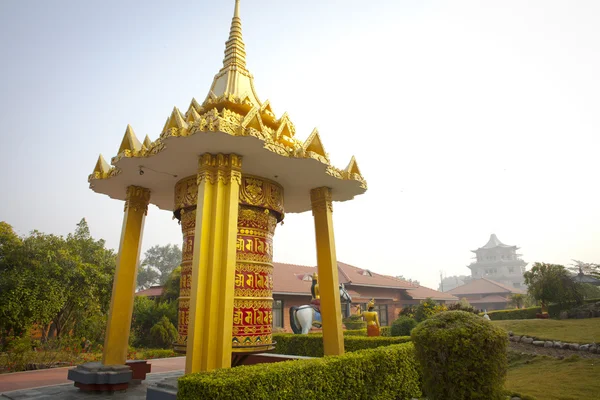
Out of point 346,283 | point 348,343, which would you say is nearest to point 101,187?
point 348,343

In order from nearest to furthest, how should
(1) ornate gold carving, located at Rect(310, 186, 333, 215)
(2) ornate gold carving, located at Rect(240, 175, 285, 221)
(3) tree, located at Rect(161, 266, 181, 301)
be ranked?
1. (2) ornate gold carving, located at Rect(240, 175, 285, 221)
2. (1) ornate gold carving, located at Rect(310, 186, 333, 215)
3. (3) tree, located at Rect(161, 266, 181, 301)

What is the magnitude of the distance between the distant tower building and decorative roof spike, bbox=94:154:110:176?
92779 mm

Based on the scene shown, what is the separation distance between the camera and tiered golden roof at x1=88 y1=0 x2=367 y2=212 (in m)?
6.33

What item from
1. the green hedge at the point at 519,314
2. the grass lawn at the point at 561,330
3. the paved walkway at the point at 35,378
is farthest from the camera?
the green hedge at the point at 519,314

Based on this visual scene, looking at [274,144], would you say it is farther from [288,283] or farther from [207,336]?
[288,283]

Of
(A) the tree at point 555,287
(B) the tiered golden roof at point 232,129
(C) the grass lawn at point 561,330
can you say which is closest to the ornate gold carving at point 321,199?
(B) the tiered golden roof at point 232,129

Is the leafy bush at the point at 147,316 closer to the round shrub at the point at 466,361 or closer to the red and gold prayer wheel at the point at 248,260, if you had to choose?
the red and gold prayer wheel at the point at 248,260

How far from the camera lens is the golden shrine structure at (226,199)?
6195mm

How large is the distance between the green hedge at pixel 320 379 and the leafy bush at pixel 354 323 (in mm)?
14209

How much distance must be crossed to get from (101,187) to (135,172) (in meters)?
1.59

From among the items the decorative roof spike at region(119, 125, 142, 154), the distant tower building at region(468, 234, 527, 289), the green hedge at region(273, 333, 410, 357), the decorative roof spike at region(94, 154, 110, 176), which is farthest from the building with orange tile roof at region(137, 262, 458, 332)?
the distant tower building at region(468, 234, 527, 289)

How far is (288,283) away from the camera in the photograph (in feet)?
78.9

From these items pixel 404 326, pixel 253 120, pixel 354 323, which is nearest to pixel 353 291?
pixel 354 323

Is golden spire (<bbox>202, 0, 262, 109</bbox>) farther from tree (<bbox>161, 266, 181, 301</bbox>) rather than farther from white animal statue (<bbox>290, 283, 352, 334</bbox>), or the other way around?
tree (<bbox>161, 266, 181, 301</bbox>)
